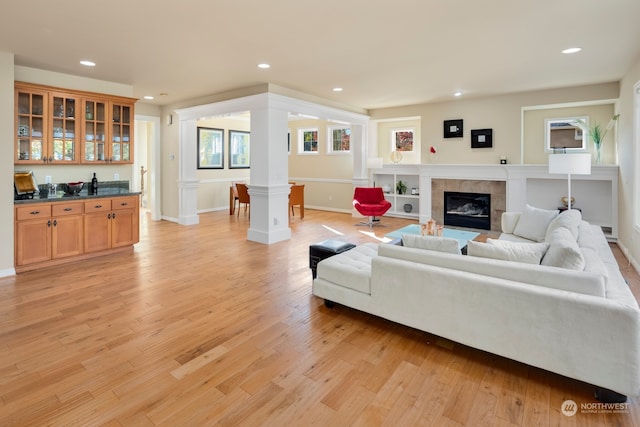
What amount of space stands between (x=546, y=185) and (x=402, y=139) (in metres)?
3.34

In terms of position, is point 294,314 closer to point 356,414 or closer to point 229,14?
point 356,414

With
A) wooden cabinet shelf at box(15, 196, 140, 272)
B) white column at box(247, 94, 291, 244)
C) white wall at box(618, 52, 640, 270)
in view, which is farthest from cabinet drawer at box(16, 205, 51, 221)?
white wall at box(618, 52, 640, 270)

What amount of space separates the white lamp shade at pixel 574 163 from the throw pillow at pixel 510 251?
271 cm

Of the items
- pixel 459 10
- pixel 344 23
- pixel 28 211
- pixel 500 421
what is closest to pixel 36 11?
pixel 28 211

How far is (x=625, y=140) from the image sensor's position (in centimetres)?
512

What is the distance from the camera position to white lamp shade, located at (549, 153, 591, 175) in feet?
15.1

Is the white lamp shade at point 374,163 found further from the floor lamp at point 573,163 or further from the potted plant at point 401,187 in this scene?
the floor lamp at point 573,163

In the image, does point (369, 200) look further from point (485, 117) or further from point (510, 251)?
point (510, 251)

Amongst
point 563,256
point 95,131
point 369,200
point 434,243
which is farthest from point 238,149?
point 563,256

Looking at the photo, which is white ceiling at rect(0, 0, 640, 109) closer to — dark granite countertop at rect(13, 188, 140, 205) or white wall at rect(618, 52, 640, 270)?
white wall at rect(618, 52, 640, 270)

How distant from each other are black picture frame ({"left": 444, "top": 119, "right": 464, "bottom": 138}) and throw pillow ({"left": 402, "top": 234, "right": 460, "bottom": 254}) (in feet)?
18.0

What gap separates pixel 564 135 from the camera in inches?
262

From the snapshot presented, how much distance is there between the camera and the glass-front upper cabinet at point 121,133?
542cm

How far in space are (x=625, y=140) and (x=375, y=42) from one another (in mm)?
4047
